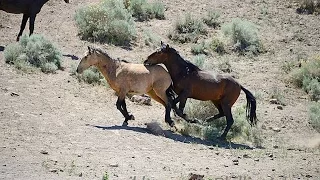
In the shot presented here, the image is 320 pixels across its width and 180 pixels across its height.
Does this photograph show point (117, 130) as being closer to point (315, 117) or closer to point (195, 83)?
point (195, 83)

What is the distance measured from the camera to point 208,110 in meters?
16.5

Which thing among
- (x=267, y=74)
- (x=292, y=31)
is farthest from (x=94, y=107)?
(x=292, y=31)

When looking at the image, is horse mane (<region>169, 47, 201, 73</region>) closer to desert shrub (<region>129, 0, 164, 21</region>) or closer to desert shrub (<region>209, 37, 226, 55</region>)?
desert shrub (<region>209, 37, 226, 55</region>)

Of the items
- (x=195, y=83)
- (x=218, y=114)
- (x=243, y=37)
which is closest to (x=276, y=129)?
(x=218, y=114)

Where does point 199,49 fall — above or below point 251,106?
below

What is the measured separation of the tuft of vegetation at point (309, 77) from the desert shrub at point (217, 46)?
2.62 m

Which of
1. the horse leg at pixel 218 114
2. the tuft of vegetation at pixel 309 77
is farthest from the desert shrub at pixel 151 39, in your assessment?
the horse leg at pixel 218 114

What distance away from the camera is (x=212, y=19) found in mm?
25156

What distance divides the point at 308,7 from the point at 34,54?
41.7 ft

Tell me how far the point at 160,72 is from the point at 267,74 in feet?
25.2

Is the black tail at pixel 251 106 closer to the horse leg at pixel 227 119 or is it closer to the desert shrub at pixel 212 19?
the horse leg at pixel 227 119

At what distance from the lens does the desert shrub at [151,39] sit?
885 inches

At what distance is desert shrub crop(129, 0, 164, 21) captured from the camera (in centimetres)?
2483

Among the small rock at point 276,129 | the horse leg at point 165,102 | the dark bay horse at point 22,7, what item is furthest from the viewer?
Result: the dark bay horse at point 22,7
